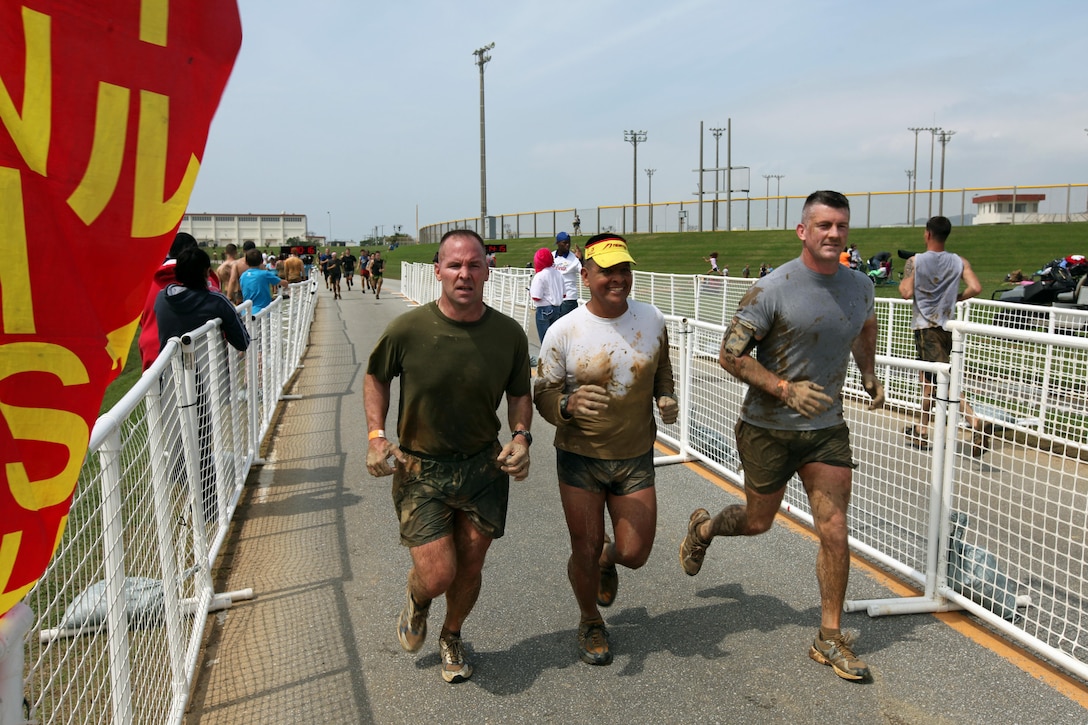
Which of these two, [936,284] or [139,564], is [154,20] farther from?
[936,284]

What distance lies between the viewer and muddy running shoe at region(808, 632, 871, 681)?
11.8 ft

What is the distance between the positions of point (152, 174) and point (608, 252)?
2350 millimetres

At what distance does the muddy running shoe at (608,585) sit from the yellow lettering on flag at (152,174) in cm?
292

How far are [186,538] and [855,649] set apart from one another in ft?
11.5

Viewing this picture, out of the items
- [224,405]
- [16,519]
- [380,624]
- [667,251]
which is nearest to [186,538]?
[380,624]

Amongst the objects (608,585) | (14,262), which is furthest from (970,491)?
(14,262)

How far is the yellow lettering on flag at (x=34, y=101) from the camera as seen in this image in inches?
60.4

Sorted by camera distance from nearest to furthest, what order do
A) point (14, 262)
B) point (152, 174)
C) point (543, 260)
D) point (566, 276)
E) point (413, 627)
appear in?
1. point (14, 262)
2. point (152, 174)
3. point (413, 627)
4. point (543, 260)
5. point (566, 276)

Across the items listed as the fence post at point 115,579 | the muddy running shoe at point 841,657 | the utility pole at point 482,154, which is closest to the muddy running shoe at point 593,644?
the muddy running shoe at point 841,657

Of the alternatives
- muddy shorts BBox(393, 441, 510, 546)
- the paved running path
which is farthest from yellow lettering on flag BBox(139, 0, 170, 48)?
the paved running path

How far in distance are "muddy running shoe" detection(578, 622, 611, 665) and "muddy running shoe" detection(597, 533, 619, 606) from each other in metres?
0.33

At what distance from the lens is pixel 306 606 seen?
452 cm

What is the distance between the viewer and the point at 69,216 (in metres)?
1.63

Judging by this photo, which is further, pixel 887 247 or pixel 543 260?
pixel 887 247
